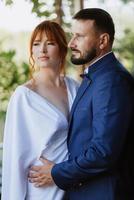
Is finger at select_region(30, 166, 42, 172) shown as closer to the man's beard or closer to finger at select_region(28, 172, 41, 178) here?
finger at select_region(28, 172, 41, 178)

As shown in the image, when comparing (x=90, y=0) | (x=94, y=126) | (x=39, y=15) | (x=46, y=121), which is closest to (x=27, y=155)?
(x=46, y=121)

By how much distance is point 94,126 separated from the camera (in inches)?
65.2

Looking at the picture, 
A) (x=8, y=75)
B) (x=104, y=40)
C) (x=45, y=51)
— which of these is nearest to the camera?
(x=104, y=40)

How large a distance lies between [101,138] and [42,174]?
12.5 inches

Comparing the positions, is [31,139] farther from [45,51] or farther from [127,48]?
[127,48]

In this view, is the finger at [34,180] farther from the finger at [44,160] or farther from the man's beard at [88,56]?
the man's beard at [88,56]

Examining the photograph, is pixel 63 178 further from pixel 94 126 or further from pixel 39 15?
pixel 39 15

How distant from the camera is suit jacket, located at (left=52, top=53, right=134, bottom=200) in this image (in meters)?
1.63

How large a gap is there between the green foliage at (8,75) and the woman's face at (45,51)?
0.95 m

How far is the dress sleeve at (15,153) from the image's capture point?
183cm

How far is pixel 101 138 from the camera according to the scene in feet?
5.33

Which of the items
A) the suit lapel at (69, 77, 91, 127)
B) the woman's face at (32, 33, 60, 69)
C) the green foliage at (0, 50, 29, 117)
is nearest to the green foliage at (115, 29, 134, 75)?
the green foliage at (0, 50, 29, 117)

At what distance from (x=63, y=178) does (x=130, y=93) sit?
0.39 metres

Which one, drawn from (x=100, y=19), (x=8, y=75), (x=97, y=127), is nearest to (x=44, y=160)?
(x=97, y=127)
